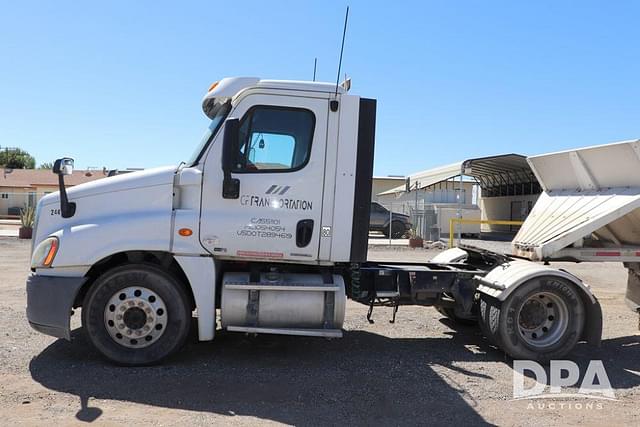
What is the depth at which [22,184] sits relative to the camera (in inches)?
1901

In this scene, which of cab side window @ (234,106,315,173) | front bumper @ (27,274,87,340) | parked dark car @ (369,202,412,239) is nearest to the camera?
front bumper @ (27,274,87,340)

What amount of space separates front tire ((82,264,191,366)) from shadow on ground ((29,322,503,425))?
18 cm

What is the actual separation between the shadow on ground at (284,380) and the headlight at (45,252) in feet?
3.41

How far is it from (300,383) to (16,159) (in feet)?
290

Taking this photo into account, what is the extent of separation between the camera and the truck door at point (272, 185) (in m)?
5.57

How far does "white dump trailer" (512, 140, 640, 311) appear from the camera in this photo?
6395 mm

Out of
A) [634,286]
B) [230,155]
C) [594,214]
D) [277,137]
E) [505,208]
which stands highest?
[505,208]

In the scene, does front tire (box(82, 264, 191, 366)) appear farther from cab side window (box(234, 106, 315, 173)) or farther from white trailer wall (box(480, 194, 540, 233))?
white trailer wall (box(480, 194, 540, 233))

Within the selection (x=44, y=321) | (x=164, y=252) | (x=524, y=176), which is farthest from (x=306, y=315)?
(x=524, y=176)

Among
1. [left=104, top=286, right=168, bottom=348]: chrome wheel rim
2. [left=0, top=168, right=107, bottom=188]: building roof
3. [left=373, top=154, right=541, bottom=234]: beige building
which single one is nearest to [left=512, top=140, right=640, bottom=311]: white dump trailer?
[left=104, top=286, right=168, bottom=348]: chrome wheel rim

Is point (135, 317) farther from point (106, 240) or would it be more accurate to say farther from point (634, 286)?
point (634, 286)

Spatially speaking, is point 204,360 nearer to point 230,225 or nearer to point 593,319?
point 230,225

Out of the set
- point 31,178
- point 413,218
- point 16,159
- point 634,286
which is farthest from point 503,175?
point 16,159

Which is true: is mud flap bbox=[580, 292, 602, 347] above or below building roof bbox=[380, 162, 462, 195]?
below
